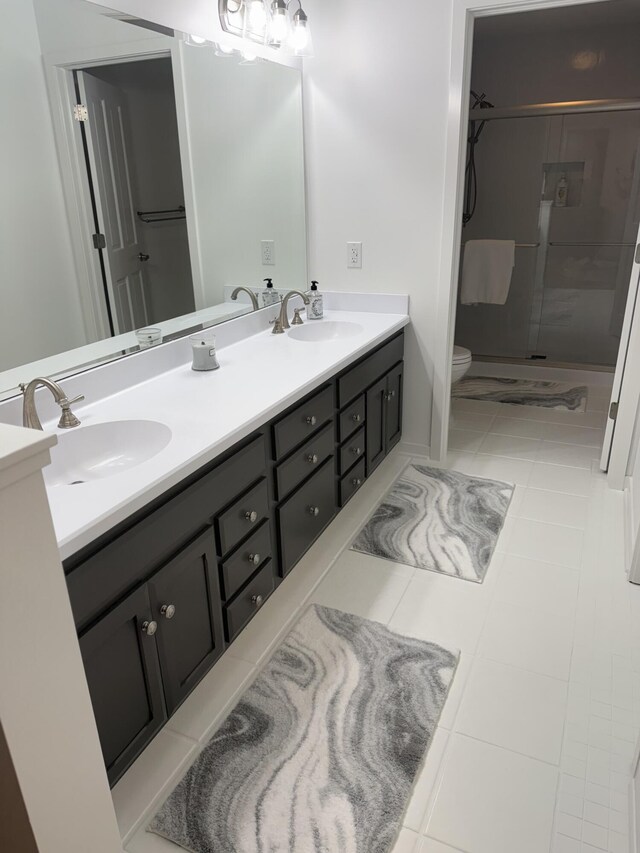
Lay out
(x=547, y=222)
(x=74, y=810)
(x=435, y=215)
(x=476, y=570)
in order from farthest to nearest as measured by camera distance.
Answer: (x=547, y=222)
(x=435, y=215)
(x=476, y=570)
(x=74, y=810)

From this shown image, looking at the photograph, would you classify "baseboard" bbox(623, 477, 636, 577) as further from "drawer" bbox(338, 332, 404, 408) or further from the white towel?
the white towel

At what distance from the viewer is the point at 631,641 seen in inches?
76.4

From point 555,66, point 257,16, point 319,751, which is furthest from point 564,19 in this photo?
point 319,751

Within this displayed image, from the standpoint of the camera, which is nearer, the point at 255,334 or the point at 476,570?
the point at 476,570

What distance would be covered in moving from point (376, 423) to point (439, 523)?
0.52 meters

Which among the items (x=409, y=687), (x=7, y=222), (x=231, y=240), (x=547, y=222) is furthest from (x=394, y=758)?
(x=547, y=222)

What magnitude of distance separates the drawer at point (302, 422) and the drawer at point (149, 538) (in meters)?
0.16

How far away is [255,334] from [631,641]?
5.90ft

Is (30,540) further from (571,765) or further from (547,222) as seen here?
(547,222)

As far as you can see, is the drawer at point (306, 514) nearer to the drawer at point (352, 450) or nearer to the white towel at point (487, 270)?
the drawer at point (352, 450)

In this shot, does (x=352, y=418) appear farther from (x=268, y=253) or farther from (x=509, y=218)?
(x=509, y=218)

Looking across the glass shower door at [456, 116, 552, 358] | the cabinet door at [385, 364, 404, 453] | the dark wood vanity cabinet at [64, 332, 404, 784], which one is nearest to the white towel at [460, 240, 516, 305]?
the glass shower door at [456, 116, 552, 358]

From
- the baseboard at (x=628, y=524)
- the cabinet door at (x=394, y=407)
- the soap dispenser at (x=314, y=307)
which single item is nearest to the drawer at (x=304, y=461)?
the cabinet door at (x=394, y=407)

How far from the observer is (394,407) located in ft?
9.82
